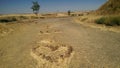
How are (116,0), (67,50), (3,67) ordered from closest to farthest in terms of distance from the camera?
1. (3,67)
2. (67,50)
3. (116,0)

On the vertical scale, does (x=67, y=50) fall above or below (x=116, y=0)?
below

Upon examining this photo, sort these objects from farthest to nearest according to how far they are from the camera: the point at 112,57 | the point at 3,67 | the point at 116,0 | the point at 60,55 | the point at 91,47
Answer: the point at 116,0 → the point at 91,47 → the point at 60,55 → the point at 112,57 → the point at 3,67

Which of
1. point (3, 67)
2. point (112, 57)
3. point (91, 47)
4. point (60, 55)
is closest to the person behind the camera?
point (3, 67)

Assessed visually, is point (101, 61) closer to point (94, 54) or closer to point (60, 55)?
point (94, 54)

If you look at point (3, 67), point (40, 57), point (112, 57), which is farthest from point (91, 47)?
point (3, 67)

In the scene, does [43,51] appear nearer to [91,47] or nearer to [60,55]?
[60,55]

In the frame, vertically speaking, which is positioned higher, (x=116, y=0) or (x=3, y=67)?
(x=116, y=0)

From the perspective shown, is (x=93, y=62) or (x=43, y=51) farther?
(x=43, y=51)

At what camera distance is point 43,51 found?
40.7 ft

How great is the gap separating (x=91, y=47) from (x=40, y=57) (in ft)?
12.6

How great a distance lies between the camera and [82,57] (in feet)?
35.8

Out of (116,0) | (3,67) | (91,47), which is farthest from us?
(116,0)

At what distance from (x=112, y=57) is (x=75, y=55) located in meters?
2.12

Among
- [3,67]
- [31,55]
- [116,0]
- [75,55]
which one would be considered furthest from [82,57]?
[116,0]
